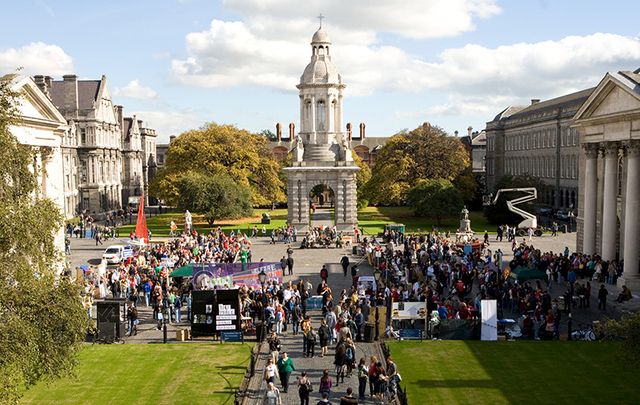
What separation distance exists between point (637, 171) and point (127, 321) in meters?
24.0

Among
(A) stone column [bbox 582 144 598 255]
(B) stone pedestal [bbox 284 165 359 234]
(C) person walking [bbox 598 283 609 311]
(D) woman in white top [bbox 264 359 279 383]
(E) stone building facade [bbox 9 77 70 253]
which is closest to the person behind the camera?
(D) woman in white top [bbox 264 359 279 383]

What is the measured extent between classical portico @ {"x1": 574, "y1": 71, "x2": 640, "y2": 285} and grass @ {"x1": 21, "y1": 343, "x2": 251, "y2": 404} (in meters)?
19.8

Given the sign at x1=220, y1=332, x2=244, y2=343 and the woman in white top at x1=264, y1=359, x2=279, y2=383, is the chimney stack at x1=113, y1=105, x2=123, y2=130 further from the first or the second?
the woman in white top at x1=264, y1=359, x2=279, y2=383

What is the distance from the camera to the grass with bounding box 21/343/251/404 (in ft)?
63.0

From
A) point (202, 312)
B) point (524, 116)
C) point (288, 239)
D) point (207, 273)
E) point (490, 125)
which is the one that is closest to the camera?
point (202, 312)

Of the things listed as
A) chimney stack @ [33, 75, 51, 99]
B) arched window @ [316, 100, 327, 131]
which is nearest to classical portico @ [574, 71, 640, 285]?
→ arched window @ [316, 100, 327, 131]

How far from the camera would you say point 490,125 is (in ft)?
348

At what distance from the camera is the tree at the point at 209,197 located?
6844 centimetres

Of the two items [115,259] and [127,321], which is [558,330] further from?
[115,259]

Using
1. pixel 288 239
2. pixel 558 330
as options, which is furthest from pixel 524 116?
pixel 558 330

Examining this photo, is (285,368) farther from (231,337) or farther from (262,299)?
(262,299)

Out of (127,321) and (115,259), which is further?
(115,259)

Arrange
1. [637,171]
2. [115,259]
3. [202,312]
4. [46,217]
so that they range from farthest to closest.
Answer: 1. [115,259]
2. [637,171]
3. [202,312]
4. [46,217]

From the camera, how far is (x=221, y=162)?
81750 millimetres
